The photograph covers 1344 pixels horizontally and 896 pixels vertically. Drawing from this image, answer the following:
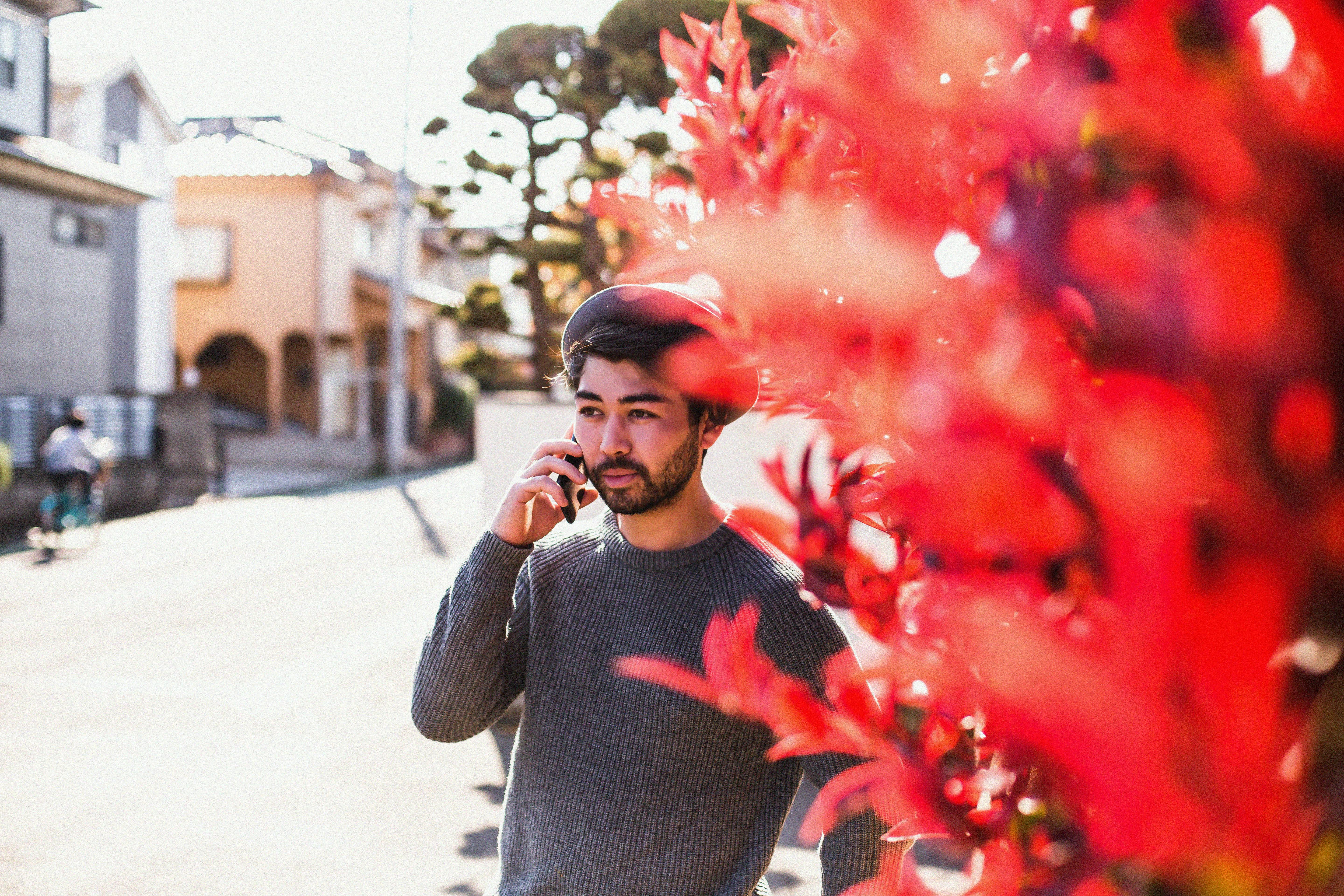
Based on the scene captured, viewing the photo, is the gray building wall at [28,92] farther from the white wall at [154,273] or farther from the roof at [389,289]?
the roof at [389,289]

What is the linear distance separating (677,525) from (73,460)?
1316 centimetres

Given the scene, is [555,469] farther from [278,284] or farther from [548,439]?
[278,284]

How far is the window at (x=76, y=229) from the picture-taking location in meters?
18.0

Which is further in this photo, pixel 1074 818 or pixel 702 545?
pixel 702 545

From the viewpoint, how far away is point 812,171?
3.25 feet

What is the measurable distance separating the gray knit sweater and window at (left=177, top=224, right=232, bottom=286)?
29.1 m

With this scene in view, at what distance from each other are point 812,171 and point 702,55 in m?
0.20

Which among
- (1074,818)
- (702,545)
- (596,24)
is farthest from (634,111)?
(1074,818)

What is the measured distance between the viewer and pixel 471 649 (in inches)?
67.3

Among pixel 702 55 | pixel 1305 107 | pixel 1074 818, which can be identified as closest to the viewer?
pixel 1305 107

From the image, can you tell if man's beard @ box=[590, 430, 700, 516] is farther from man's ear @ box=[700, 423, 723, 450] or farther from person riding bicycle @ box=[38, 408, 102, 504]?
person riding bicycle @ box=[38, 408, 102, 504]

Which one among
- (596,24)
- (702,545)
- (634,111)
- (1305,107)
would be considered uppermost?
(596,24)

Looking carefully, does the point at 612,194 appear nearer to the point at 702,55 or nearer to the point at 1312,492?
the point at 702,55

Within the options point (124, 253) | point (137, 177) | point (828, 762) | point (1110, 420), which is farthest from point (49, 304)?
point (1110, 420)
